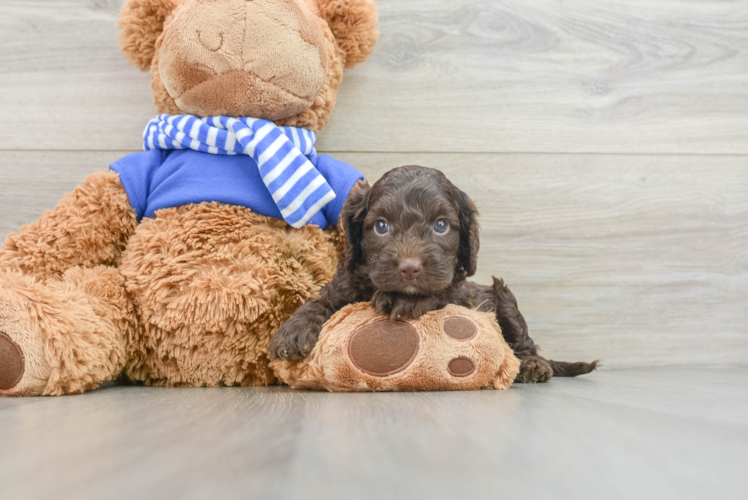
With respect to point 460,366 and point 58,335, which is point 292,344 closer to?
point 460,366

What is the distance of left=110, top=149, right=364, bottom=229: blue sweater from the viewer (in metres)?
1.43

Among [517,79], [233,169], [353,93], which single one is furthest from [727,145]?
[233,169]

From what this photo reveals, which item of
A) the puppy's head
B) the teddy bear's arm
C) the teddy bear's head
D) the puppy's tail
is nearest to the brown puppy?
the puppy's head

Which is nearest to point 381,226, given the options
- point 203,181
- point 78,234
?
point 203,181

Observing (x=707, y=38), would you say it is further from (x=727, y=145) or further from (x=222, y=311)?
(x=222, y=311)

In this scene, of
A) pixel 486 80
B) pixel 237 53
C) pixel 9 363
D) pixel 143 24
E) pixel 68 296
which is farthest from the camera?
pixel 486 80

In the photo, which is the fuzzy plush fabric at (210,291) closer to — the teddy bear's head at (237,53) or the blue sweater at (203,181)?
the blue sweater at (203,181)

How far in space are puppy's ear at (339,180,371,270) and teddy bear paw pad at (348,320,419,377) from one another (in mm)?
220

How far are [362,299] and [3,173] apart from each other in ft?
4.37

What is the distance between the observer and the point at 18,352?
113 cm

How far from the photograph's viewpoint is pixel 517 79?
1.85 metres

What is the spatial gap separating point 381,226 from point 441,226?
133 millimetres

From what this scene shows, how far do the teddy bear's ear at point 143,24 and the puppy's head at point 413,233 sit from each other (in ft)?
2.58

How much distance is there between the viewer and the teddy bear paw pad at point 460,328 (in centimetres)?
118
